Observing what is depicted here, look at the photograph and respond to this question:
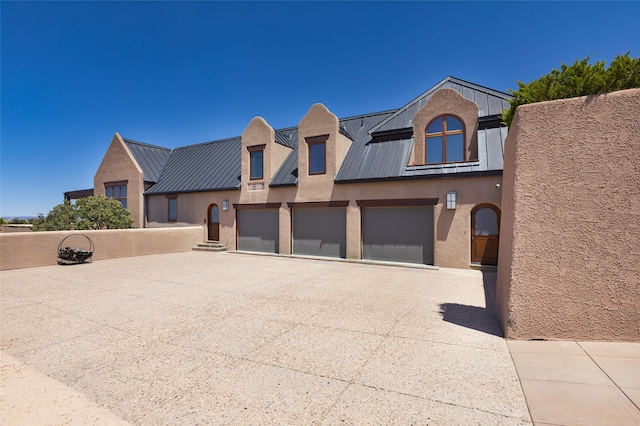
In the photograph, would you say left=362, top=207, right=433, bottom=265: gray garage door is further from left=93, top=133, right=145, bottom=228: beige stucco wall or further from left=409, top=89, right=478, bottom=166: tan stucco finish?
left=93, top=133, right=145, bottom=228: beige stucco wall

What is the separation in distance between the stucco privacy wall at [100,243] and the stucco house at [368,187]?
2.07m

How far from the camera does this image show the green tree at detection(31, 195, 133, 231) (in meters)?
15.2

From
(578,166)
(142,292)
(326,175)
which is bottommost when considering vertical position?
(142,292)

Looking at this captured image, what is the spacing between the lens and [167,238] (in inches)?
653

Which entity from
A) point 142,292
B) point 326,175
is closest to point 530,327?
point 142,292

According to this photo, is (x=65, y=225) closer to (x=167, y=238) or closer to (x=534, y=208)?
(x=167, y=238)

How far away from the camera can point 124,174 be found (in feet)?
72.9

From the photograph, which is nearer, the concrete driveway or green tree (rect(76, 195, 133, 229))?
the concrete driveway

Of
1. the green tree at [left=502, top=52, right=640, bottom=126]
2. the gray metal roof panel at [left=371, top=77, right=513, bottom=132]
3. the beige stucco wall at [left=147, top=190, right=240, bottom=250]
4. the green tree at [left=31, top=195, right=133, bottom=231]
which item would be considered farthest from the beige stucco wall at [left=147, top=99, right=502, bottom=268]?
the green tree at [left=502, top=52, right=640, bottom=126]

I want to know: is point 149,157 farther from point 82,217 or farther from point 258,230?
point 258,230

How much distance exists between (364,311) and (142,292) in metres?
5.95

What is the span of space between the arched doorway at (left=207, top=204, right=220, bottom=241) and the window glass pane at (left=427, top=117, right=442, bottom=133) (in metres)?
13.1

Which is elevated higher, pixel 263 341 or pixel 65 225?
pixel 65 225

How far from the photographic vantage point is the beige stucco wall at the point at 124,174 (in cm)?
2139
